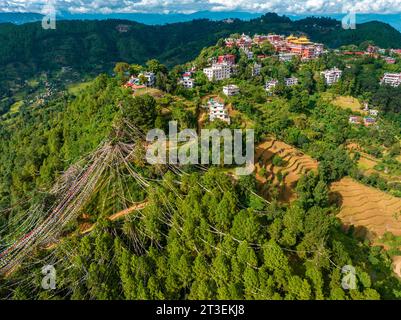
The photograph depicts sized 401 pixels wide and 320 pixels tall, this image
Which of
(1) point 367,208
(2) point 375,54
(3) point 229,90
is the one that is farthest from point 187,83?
(2) point 375,54

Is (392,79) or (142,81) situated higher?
(142,81)

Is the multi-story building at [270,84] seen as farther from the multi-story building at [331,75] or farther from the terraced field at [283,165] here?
the terraced field at [283,165]

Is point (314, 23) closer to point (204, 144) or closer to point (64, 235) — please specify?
point (204, 144)

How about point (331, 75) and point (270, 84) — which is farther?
point (331, 75)

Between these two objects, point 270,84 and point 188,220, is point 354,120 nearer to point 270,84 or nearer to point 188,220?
point 270,84

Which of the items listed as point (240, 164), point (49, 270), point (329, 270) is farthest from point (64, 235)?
point (329, 270)

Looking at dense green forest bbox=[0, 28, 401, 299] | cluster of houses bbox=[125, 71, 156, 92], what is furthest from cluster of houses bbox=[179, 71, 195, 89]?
cluster of houses bbox=[125, 71, 156, 92]
